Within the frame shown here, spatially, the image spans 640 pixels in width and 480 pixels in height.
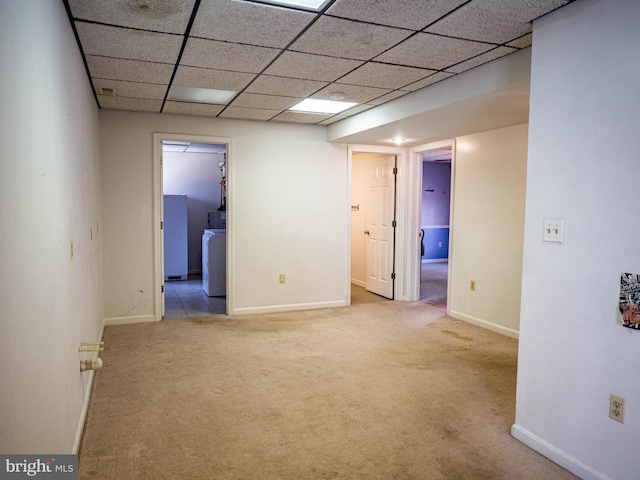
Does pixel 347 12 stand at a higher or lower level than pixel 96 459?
higher

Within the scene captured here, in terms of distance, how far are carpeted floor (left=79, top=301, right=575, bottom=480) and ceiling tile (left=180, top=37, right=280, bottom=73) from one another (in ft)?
7.33

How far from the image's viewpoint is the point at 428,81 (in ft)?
11.6

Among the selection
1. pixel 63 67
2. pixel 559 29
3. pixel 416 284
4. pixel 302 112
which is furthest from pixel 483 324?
pixel 63 67

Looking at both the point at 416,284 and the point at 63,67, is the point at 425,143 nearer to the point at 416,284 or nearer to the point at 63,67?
the point at 416,284

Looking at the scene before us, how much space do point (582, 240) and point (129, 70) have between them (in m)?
3.13

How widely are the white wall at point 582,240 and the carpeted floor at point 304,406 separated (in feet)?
0.91

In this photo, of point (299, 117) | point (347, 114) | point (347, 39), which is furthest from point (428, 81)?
point (299, 117)

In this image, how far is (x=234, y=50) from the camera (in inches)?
116

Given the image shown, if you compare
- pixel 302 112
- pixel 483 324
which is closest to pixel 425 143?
pixel 302 112

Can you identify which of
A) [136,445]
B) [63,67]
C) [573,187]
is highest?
[63,67]

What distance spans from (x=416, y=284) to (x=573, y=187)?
13.4ft

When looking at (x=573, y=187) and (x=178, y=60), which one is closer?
(x=573, y=187)

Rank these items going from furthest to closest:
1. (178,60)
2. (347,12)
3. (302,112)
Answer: (302,112) → (178,60) → (347,12)

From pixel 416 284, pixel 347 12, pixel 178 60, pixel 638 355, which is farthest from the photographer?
pixel 416 284
